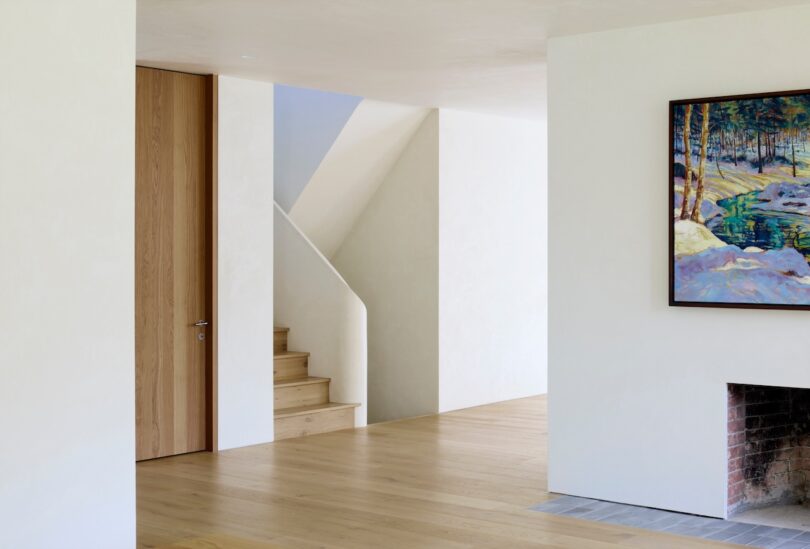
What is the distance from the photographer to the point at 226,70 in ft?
23.6

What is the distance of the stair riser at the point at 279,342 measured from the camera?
873cm

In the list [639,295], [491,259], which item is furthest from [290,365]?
[639,295]

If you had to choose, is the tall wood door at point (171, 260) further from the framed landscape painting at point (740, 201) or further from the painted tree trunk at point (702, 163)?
the painted tree trunk at point (702, 163)

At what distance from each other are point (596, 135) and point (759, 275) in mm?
1207

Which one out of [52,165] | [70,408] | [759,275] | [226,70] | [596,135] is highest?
[226,70]

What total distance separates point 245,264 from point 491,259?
2905 mm

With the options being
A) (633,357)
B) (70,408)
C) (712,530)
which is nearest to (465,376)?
(633,357)

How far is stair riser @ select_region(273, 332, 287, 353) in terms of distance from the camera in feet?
28.7

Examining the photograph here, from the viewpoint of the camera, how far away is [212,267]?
24.1ft

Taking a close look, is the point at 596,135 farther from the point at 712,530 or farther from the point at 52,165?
the point at 52,165

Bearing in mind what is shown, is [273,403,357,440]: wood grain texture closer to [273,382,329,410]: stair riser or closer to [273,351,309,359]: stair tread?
[273,382,329,410]: stair riser

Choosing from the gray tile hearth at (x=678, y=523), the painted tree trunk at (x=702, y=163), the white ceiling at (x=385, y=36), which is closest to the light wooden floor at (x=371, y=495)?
the gray tile hearth at (x=678, y=523)

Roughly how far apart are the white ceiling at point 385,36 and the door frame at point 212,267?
0.34 metres

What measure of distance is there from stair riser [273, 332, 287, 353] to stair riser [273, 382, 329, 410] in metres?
0.54
